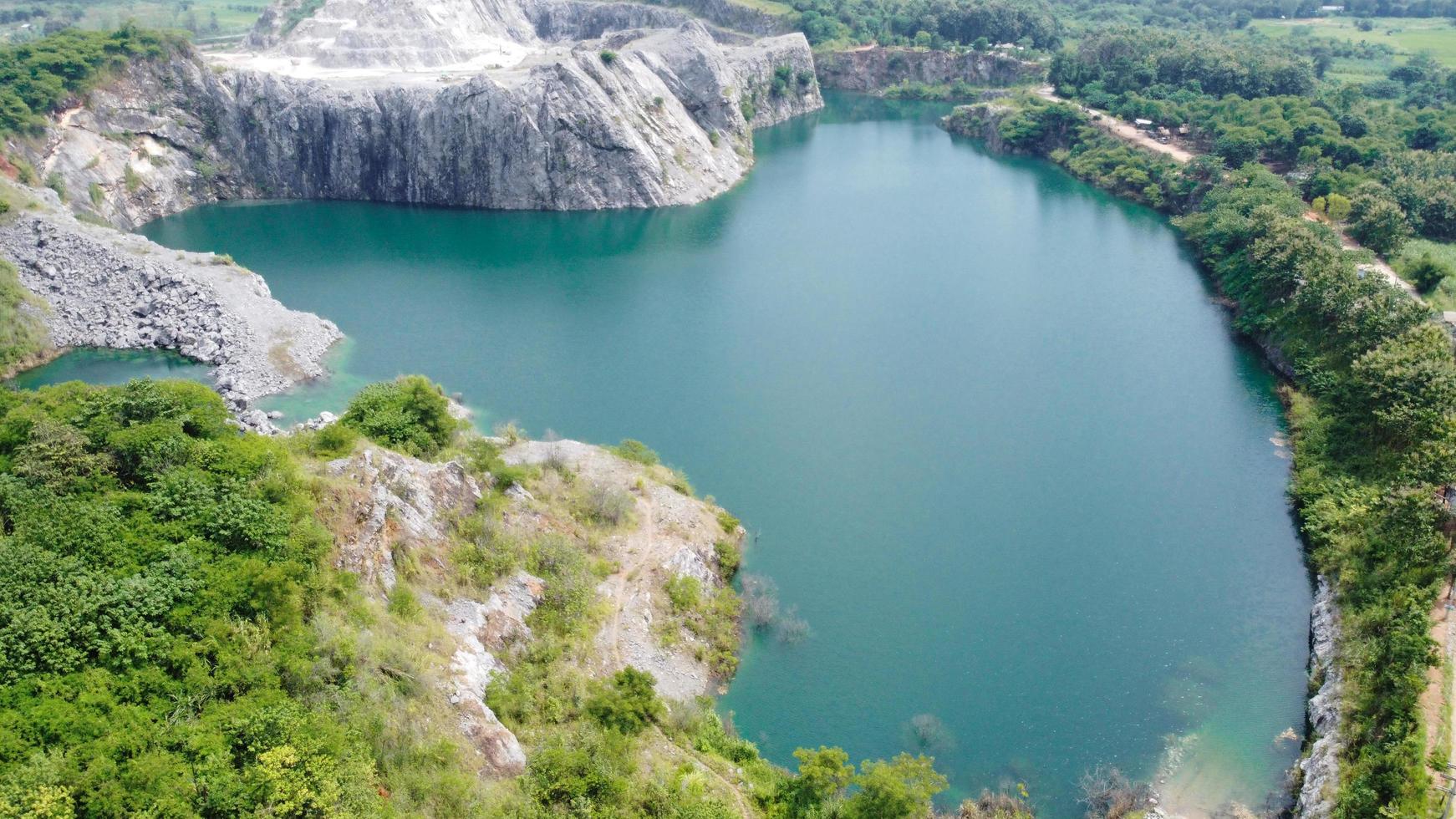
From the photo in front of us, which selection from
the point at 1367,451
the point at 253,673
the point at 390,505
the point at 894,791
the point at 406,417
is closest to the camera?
the point at 253,673

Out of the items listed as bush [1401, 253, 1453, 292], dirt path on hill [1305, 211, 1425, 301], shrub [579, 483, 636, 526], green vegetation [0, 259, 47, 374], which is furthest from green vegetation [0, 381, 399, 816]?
bush [1401, 253, 1453, 292]

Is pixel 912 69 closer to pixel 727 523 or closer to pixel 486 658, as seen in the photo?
pixel 727 523

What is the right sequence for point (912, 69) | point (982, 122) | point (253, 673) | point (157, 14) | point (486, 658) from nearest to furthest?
point (253, 673) → point (486, 658) → point (982, 122) → point (912, 69) → point (157, 14)

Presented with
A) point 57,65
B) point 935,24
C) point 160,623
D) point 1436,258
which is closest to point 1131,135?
point 1436,258

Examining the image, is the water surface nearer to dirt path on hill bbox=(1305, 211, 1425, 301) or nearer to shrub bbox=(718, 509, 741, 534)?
shrub bbox=(718, 509, 741, 534)

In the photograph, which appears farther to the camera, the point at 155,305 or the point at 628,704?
the point at 155,305

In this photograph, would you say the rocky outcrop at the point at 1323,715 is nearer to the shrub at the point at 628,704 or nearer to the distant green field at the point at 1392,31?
the shrub at the point at 628,704

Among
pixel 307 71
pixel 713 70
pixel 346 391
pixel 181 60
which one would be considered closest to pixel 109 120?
pixel 181 60

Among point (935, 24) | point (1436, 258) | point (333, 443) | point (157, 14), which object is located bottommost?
point (333, 443)
